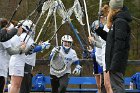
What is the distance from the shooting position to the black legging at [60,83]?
38.0 ft

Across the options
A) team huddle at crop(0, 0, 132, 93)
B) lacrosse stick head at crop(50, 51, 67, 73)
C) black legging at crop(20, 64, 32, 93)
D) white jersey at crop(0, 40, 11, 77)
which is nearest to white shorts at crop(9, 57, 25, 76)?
team huddle at crop(0, 0, 132, 93)

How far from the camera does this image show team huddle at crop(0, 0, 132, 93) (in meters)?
7.62

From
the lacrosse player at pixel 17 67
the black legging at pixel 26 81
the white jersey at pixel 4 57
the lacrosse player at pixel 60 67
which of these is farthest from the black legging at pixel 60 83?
the white jersey at pixel 4 57

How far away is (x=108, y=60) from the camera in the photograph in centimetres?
773

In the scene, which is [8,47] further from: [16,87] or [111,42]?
[111,42]

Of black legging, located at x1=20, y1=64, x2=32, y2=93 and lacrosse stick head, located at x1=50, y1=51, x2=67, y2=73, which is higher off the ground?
lacrosse stick head, located at x1=50, y1=51, x2=67, y2=73

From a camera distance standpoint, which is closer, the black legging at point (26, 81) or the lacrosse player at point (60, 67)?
the black legging at point (26, 81)

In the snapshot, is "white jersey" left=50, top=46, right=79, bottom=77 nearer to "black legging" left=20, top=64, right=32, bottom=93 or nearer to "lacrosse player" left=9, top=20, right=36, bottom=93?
"black legging" left=20, top=64, right=32, bottom=93

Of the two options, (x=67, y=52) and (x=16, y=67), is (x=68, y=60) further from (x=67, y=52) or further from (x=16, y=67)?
(x=16, y=67)

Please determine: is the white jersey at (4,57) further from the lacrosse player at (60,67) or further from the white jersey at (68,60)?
the white jersey at (68,60)

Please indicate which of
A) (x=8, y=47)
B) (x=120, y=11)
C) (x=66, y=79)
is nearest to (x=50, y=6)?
(x=66, y=79)

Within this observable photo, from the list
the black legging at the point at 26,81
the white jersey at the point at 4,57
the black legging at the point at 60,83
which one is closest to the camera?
the white jersey at the point at 4,57

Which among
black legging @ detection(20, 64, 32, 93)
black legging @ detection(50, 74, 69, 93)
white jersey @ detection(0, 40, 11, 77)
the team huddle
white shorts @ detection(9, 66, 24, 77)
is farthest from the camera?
black legging @ detection(50, 74, 69, 93)

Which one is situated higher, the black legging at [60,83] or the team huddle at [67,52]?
the team huddle at [67,52]
